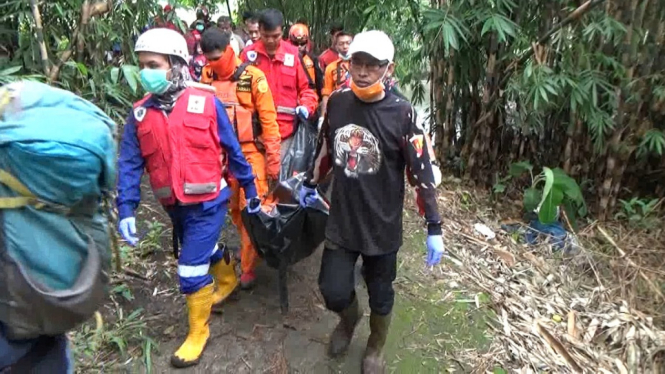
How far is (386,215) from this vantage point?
9.09 ft

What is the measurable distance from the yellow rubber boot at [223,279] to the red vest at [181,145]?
749mm

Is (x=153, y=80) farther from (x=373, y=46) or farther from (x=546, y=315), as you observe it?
(x=546, y=315)

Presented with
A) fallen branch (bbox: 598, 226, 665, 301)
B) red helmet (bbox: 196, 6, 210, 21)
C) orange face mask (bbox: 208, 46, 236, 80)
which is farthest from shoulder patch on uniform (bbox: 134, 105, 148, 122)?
red helmet (bbox: 196, 6, 210, 21)

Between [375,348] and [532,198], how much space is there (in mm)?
2831

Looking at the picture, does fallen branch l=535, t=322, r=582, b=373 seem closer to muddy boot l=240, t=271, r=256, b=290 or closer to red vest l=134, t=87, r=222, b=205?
muddy boot l=240, t=271, r=256, b=290

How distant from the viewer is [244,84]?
3.60m

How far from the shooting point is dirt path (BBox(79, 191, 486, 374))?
318 centimetres

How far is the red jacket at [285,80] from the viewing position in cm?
434

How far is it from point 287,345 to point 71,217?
1.94m

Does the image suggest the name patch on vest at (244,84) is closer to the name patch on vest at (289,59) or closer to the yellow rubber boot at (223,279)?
the name patch on vest at (289,59)

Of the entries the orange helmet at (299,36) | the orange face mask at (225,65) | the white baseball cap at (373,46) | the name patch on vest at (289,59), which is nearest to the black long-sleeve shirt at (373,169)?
the white baseball cap at (373,46)

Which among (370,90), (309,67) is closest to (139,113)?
(370,90)

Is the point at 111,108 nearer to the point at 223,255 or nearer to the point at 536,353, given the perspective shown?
the point at 223,255

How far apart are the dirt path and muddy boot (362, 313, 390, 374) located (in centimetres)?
12
